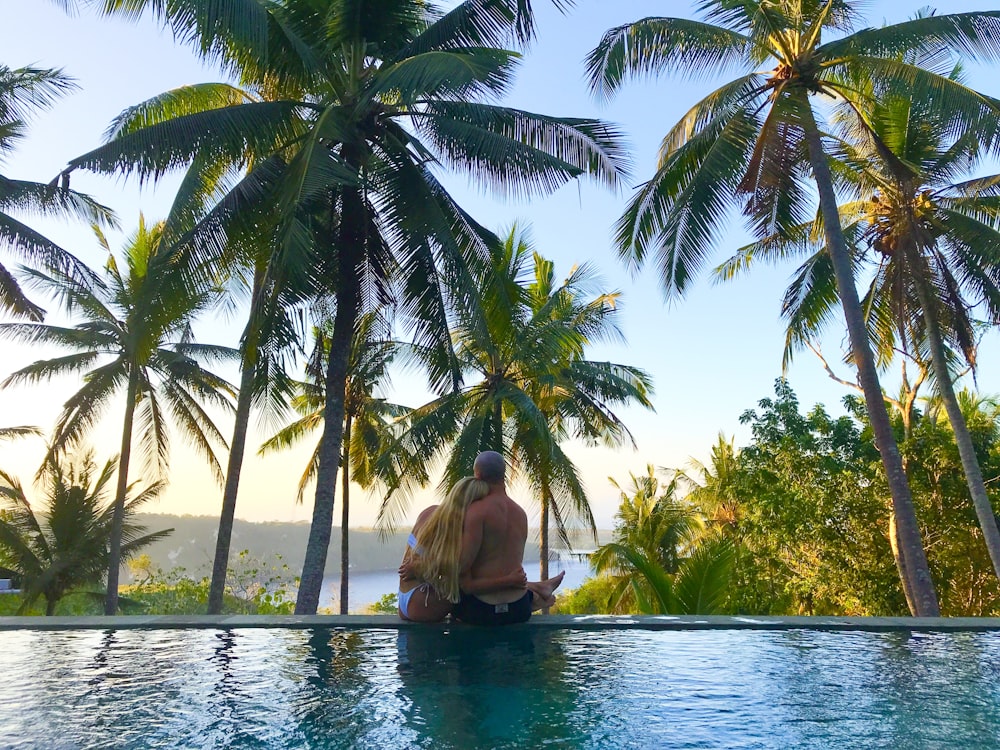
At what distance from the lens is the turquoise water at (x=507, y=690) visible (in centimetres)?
286

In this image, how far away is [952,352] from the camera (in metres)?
16.7

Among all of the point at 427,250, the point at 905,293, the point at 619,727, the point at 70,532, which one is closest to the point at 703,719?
the point at 619,727

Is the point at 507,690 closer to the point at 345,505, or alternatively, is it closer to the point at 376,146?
the point at 376,146

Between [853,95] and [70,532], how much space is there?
22682 millimetres

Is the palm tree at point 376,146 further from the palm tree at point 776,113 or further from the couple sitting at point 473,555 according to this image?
the couple sitting at point 473,555

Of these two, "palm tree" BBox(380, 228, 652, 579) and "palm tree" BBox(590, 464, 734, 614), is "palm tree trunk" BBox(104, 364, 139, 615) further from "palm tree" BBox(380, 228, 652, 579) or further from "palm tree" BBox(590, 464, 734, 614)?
"palm tree" BBox(590, 464, 734, 614)

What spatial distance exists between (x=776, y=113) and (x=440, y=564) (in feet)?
31.5

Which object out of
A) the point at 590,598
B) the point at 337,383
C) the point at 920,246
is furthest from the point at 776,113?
the point at 590,598

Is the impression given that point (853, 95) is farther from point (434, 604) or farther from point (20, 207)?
point (20, 207)

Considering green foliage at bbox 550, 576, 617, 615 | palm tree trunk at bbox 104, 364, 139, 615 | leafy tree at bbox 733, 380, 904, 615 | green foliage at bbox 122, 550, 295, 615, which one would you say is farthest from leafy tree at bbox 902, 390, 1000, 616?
palm tree trunk at bbox 104, 364, 139, 615

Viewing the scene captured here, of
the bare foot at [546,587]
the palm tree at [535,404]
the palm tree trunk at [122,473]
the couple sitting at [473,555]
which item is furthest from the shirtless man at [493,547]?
the palm tree trunk at [122,473]

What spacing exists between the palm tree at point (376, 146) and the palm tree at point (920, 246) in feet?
19.0

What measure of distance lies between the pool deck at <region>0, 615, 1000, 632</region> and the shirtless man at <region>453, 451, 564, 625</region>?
0.65 ft

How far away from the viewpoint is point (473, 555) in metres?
4.79
